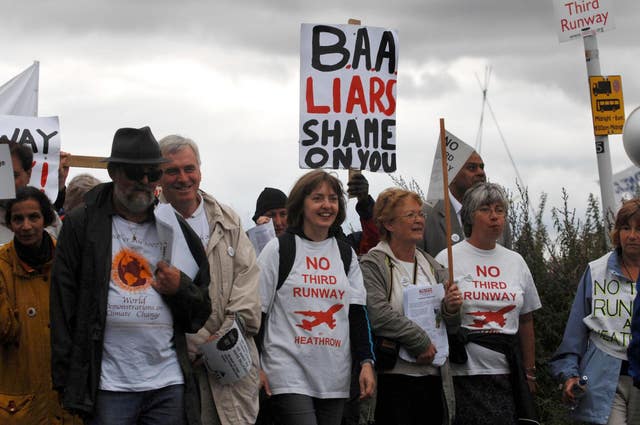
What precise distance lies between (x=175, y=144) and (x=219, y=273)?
80 cm

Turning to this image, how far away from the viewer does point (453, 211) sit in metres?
8.09

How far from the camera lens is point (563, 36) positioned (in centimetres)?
1094

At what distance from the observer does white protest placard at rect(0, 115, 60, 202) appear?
868 cm

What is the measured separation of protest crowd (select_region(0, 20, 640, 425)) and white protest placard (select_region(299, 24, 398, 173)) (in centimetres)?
Result: 93

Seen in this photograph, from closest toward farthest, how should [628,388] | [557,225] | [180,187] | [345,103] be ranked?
[180,187], [628,388], [345,103], [557,225]

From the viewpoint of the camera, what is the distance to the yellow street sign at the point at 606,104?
10930mm

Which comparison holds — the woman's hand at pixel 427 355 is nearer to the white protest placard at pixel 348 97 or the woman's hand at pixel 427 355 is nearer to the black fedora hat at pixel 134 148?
the black fedora hat at pixel 134 148

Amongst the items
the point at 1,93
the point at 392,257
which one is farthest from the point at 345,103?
the point at 1,93

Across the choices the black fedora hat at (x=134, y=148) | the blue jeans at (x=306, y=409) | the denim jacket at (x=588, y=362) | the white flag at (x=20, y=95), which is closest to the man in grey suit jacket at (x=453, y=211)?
the denim jacket at (x=588, y=362)

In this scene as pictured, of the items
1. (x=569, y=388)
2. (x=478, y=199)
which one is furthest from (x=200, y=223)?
(x=569, y=388)

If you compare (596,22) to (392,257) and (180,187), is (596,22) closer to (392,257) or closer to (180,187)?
(392,257)

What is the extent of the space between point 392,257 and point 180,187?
1.45 meters

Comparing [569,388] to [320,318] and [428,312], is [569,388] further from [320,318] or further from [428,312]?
[320,318]

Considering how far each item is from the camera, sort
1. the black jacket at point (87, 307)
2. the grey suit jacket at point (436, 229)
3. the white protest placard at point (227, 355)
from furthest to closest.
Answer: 1. the grey suit jacket at point (436, 229)
2. the white protest placard at point (227, 355)
3. the black jacket at point (87, 307)
